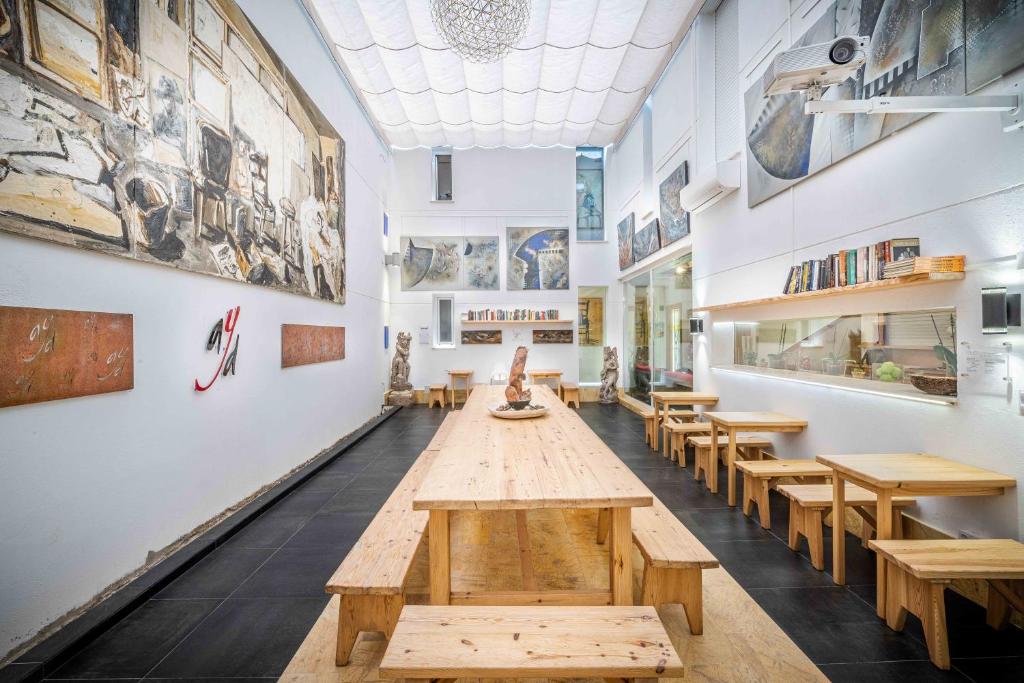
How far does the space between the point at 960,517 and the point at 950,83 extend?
2.31 meters

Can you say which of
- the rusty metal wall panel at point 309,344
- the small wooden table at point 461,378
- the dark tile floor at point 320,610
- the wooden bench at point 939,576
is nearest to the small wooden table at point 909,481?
the wooden bench at point 939,576

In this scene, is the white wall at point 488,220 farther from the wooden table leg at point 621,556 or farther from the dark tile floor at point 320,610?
the wooden table leg at point 621,556

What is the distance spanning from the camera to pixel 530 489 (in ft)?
5.15

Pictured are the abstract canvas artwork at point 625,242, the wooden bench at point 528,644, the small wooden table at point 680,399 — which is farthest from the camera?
the abstract canvas artwork at point 625,242

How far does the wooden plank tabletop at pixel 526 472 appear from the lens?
4.88 ft

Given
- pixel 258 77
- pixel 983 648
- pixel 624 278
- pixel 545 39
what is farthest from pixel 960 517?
pixel 624 278

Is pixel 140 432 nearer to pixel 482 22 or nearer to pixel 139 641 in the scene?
pixel 139 641

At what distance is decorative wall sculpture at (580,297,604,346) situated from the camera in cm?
909

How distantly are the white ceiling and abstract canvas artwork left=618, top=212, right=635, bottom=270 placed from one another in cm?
179

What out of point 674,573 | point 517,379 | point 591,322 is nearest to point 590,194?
point 591,322

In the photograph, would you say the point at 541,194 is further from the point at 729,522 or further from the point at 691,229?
the point at 729,522

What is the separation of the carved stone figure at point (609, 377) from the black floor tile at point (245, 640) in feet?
23.2

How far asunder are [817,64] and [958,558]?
2.18 m

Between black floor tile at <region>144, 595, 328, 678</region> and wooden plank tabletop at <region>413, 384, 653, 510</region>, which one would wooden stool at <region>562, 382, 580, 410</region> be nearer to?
wooden plank tabletop at <region>413, 384, 653, 510</region>
